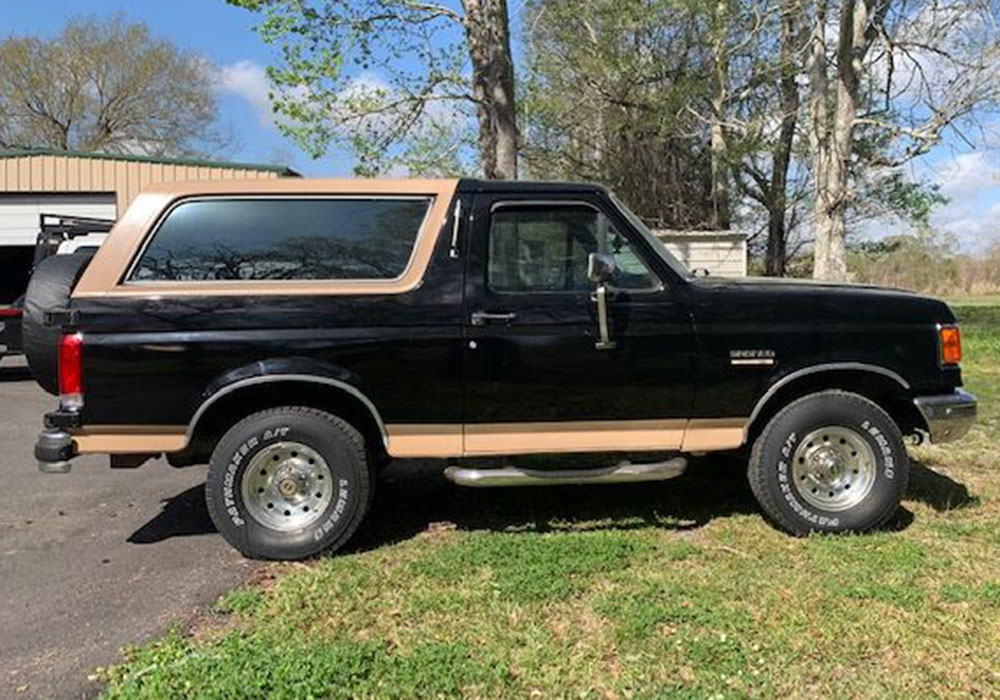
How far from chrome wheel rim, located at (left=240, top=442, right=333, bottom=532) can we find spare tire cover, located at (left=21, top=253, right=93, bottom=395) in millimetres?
1319

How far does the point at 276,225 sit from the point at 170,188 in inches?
24.7

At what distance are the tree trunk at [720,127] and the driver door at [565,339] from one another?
1353 centimetres

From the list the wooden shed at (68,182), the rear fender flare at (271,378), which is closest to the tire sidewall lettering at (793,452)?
the rear fender flare at (271,378)

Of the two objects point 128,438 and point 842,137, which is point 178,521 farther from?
point 842,137

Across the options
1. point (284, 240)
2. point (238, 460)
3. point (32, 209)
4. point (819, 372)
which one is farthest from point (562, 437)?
point (32, 209)

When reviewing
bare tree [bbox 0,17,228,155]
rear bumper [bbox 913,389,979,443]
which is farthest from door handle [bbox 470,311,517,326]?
bare tree [bbox 0,17,228,155]

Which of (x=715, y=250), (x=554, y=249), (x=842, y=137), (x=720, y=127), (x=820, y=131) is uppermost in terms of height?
(x=720, y=127)

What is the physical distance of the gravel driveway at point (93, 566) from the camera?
3631 mm

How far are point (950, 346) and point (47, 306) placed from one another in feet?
16.9

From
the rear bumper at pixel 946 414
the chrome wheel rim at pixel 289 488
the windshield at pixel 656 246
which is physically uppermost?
the windshield at pixel 656 246

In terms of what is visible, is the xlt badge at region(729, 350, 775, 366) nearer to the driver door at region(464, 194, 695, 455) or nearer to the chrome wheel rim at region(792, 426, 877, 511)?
the driver door at region(464, 194, 695, 455)

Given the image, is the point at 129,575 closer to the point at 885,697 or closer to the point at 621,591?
the point at 621,591

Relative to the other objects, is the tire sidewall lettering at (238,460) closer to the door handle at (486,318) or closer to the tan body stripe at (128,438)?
the tan body stripe at (128,438)

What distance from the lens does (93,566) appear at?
4711 mm
